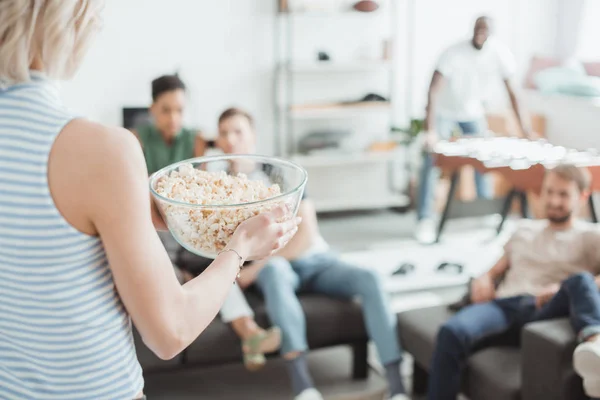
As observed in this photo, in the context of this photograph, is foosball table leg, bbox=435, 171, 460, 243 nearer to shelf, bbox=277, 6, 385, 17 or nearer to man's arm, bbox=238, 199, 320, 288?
shelf, bbox=277, 6, 385, 17

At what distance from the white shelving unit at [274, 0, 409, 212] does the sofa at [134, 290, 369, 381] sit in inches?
102

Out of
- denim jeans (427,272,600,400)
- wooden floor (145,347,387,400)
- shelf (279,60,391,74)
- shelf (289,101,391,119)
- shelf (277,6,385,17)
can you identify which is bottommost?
wooden floor (145,347,387,400)

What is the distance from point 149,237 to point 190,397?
180 centimetres

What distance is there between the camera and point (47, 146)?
2.42 feet

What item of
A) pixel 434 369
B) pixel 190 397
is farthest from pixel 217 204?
pixel 190 397

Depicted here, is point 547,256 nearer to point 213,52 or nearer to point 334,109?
point 334,109

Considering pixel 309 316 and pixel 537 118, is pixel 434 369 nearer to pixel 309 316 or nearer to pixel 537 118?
pixel 309 316

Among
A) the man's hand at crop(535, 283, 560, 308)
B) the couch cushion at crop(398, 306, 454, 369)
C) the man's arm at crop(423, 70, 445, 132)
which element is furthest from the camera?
the man's arm at crop(423, 70, 445, 132)

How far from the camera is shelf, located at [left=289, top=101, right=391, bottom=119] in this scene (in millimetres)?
4941

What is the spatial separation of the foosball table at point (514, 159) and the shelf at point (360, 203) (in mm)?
799

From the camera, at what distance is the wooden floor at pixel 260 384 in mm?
2414

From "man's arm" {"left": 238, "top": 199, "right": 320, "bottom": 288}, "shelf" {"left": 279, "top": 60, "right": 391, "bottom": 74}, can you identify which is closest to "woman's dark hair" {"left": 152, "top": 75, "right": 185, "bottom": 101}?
"man's arm" {"left": 238, "top": 199, "right": 320, "bottom": 288}

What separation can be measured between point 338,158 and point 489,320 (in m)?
3.09

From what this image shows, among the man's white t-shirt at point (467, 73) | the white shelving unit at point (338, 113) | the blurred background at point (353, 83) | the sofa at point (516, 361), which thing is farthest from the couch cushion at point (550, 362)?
the white shelving unit at point (338, 113)
